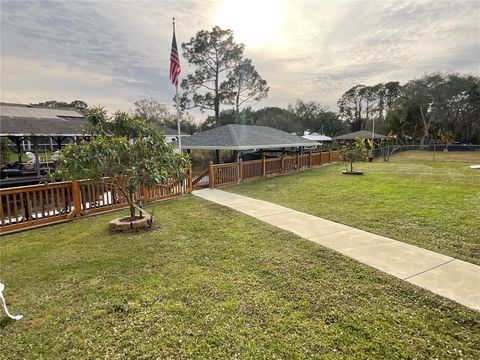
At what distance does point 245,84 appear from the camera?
3094 cm

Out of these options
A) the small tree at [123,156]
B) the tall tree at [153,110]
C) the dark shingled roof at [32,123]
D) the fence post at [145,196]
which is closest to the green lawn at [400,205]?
the fence post at [145,196]

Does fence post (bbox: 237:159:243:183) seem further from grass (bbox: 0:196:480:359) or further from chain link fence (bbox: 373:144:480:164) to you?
chain link fence (bbox: 373:144:480:164)

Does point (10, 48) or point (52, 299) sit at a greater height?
point (10, 48)

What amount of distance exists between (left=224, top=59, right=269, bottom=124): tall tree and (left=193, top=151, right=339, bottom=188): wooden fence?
→ 15224 millimetres

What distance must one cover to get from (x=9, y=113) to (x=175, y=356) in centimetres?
1671

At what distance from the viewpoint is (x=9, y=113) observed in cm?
1352

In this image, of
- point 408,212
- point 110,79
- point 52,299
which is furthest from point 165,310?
point 110,79

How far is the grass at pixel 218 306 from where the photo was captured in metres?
2.52

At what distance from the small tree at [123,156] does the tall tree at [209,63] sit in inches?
930

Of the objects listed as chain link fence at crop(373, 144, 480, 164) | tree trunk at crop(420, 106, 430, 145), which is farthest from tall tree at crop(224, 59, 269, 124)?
tree trunk at crop(420, 106, 430, 145)

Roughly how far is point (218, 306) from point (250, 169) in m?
10.6

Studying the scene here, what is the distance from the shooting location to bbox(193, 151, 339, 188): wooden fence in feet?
39.2

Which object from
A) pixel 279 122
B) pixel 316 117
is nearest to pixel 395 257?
pixel 279 122

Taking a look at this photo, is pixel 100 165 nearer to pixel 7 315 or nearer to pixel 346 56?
pixel 7 315
